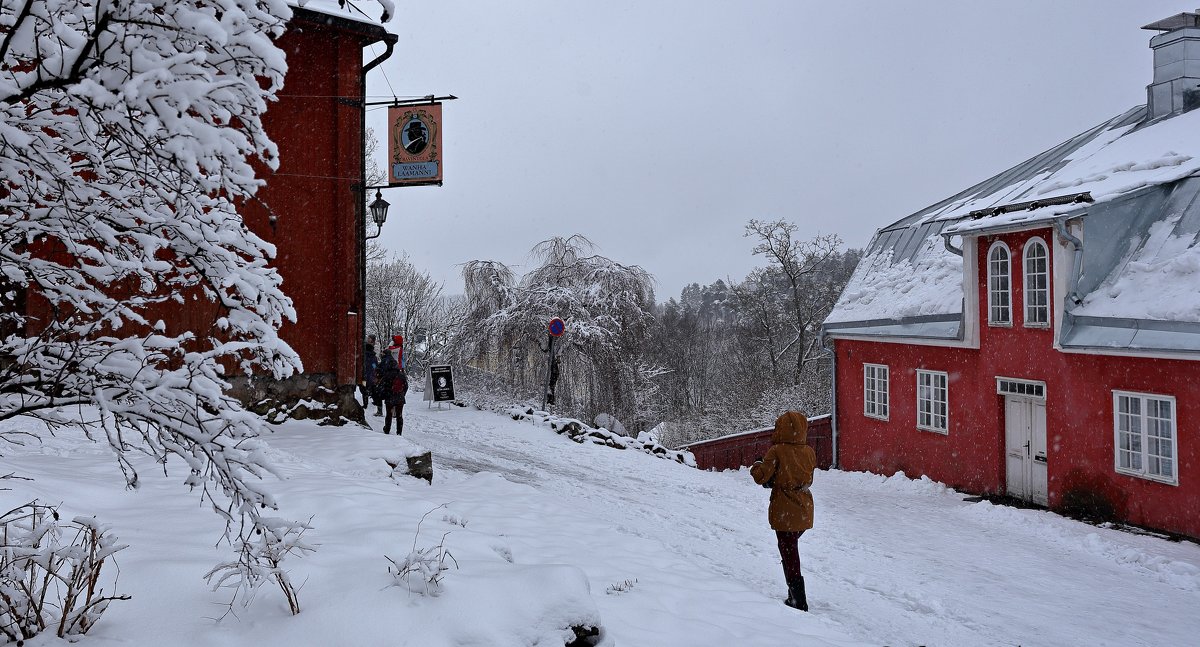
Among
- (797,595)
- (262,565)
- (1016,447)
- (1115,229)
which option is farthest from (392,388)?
(1115,229)

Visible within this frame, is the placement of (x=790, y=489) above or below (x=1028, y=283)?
below

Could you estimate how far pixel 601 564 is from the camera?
610cm

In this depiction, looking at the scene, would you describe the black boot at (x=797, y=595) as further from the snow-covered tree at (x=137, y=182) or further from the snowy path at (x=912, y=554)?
the snow-covered tree at (x=137, y=182)

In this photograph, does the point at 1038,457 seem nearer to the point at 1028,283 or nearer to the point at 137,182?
the point at 1028,283

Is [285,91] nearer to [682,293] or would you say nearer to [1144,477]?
[1144,477]

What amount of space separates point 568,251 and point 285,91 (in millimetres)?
14514

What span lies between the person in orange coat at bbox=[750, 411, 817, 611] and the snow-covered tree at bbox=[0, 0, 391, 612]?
4317mm

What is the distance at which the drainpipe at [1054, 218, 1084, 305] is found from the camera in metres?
12.1

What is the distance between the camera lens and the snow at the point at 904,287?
1595 centimetres

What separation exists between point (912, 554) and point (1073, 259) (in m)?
6.40

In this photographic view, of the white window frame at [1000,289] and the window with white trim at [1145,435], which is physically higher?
the white window frame at [1000,289]

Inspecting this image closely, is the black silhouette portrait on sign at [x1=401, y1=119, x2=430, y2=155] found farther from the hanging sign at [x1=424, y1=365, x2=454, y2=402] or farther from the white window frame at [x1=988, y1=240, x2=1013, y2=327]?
the white window frame at [x1=988, y1=240, x2=1013, y2=327]

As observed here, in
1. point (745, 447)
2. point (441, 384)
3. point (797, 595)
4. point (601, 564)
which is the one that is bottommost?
point (745, 447)

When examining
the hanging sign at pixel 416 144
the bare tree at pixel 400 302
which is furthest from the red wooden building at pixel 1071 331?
the bare tree at pixel 400 302
